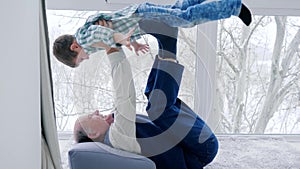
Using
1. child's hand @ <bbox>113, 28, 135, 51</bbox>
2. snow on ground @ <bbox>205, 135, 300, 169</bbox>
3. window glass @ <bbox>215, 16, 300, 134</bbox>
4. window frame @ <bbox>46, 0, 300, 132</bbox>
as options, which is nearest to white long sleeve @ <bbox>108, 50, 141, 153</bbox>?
child's hand @ <bbox>113, 28, 135, 51</bbox>

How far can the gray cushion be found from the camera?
5.14 feet

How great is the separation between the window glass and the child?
896mm

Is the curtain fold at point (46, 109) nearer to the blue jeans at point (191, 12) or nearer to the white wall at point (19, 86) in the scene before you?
the white wall at point (19, 86)

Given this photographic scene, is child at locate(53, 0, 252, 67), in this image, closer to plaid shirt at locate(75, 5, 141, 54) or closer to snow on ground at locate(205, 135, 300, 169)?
plaid shirt at locate(75, 5, 141, 54)

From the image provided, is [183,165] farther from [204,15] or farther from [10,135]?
[10,135]

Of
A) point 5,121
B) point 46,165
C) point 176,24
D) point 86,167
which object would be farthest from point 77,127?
point 5,121

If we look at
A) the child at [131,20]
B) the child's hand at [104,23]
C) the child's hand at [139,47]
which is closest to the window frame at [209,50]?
the child's hand at [139,47]

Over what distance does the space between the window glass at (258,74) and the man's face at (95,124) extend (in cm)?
88

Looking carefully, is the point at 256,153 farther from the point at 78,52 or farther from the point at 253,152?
the point at 78,52

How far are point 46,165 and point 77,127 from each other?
13.5 inches

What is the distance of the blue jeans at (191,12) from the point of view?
1396 mm

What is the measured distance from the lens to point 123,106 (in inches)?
61.1

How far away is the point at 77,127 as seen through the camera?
5.79ft

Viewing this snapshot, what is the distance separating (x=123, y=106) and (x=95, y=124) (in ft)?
0.74
